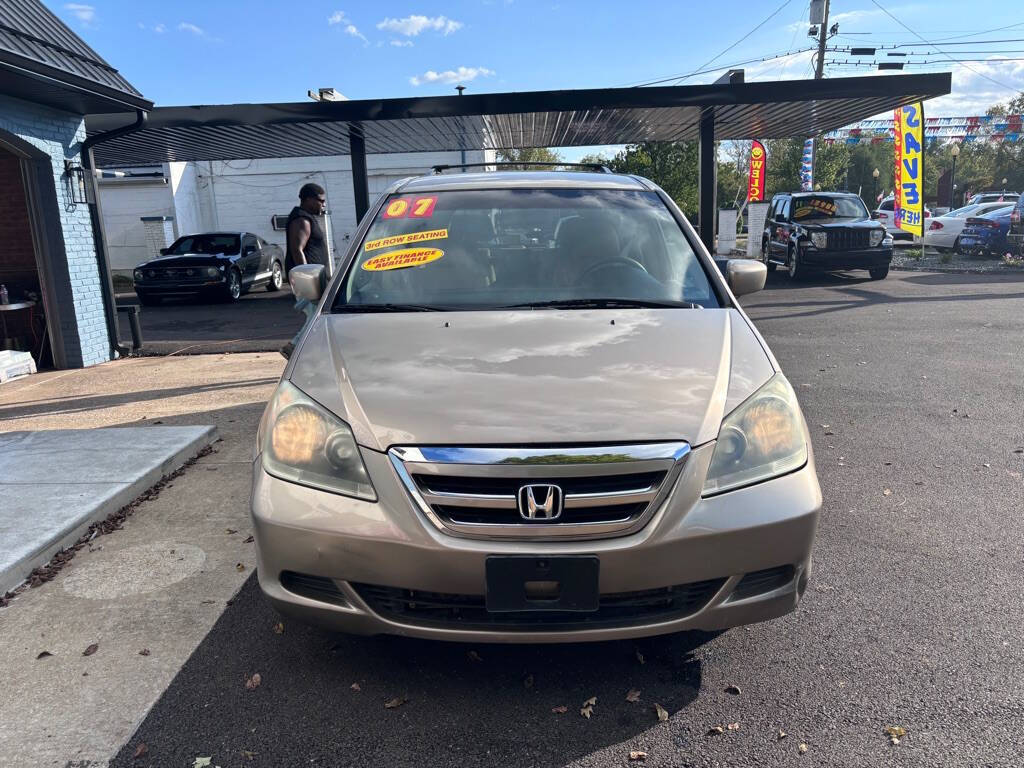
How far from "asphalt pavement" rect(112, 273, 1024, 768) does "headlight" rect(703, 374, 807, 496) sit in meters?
0.76

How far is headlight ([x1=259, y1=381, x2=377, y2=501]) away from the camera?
2377mm

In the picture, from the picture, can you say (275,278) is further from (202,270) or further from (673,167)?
(673,167)

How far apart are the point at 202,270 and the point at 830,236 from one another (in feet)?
42.5

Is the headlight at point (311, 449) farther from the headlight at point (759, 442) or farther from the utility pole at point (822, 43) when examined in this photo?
the utility pole at point (822, 43)

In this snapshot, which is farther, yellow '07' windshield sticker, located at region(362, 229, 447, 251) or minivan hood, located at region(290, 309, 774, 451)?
yellow '07' windshield sticker, located at region(362, 229, 447, 251)

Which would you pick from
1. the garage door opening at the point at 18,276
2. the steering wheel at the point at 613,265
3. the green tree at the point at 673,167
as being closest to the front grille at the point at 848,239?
the green tree at the point at 673,167

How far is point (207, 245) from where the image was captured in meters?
17.2

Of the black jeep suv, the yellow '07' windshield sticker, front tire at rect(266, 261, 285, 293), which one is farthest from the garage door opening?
the black jeep suv

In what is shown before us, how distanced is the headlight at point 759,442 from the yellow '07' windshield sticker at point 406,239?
1742 millimetres

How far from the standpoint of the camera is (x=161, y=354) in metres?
9.83

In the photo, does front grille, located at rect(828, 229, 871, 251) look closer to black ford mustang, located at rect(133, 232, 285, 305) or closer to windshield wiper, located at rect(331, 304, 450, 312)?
black ford mustang, located at rect(133, 232, 285, 305)

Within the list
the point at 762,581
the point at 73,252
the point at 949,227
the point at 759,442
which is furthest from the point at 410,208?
the point at 949,227

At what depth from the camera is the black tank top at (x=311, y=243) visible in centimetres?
649

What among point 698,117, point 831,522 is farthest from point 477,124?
point 831,522
